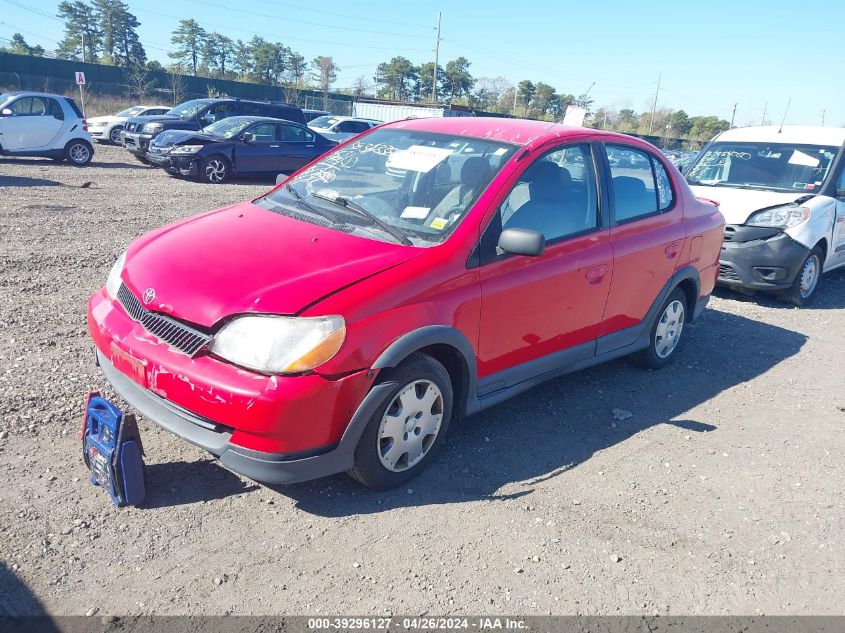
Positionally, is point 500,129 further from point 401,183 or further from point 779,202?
point 779,202

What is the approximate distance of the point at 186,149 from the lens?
49.6 feet

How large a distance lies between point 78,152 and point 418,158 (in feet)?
48.0

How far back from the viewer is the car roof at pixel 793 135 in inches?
336

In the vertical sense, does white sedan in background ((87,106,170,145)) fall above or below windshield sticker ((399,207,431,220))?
below

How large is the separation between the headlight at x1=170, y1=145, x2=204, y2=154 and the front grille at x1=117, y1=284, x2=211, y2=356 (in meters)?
12.6

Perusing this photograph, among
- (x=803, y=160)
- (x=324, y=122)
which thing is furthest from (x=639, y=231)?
(x=324, y=122)

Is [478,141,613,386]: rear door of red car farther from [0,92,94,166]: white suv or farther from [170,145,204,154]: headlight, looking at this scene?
[0,92,94,166]: white suv

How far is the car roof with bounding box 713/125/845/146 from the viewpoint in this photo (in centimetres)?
852

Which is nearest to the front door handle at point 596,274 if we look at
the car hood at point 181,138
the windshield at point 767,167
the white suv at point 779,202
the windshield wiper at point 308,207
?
the windshield wiper at point 308,207

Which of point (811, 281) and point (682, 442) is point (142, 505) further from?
point (811, 281)

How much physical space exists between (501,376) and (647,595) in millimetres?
1417

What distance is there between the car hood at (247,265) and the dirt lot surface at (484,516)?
3.16 feet

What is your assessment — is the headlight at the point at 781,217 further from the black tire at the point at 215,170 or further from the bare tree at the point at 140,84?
the bare tree at the point at 140,84

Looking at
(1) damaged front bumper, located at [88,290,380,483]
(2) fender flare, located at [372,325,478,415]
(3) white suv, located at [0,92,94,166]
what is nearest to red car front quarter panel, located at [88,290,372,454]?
(1) damaged front bumper, located at [88,290,380,483]
